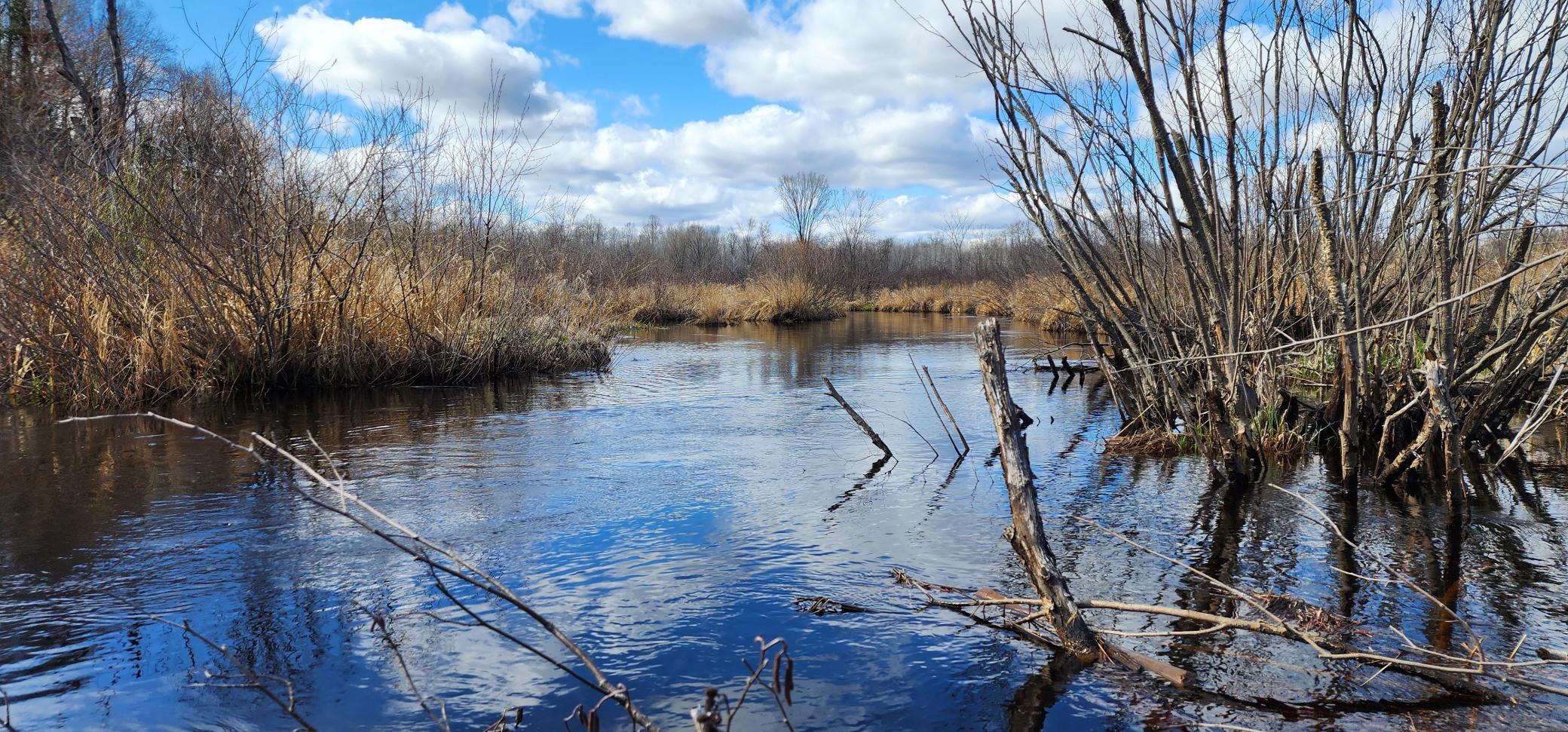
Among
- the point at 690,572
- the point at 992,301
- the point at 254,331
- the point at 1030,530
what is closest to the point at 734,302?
the point at 992,301

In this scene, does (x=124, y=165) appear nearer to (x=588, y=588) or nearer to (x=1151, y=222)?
(x=588, y=588)

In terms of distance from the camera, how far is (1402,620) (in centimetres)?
326

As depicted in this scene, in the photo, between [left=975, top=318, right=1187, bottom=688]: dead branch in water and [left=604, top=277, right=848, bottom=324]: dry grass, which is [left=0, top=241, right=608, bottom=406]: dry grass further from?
[left=604, top=277, right=848, bottom=324]: dry grass

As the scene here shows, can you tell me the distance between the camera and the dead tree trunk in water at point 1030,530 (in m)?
2.82

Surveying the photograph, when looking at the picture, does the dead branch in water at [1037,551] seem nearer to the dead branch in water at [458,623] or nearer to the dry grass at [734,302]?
the dead branch in water at [458,623]

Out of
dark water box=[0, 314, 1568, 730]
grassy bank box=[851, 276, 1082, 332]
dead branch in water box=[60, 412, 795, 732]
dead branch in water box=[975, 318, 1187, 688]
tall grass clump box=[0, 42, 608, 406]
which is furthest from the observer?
grassy bank box=[851, 276, 1082, 332]

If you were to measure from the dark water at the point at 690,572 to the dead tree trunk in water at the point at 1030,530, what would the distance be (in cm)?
11

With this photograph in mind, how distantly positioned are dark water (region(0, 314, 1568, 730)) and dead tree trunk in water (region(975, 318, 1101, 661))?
0.37ft

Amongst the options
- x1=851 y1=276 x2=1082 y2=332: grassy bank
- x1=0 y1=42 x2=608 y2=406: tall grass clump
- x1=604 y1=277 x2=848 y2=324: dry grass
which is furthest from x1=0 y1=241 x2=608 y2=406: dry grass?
x1=604 y1=277 x2=848 y2=324: dry grass

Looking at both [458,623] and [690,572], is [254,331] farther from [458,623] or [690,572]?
[458,623]

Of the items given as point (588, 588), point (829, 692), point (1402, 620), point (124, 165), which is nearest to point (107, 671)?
point (588, 588)

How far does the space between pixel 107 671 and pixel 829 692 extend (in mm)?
2153

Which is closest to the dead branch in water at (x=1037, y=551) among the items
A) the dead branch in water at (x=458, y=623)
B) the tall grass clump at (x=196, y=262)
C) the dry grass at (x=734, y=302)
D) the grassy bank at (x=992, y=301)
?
the dead branch in water at (x=458, y=623)

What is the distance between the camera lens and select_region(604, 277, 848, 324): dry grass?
2233cm
